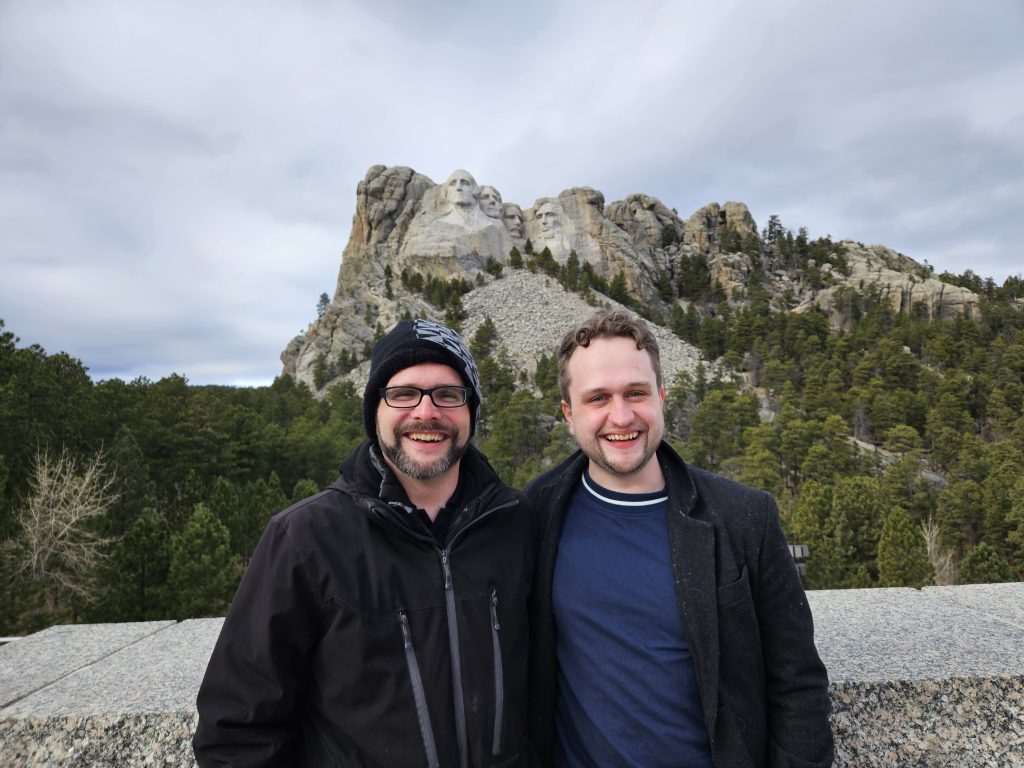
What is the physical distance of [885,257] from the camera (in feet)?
351

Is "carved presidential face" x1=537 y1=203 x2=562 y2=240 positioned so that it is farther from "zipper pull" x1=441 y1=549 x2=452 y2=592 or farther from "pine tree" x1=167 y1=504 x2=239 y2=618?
"zipper pull" x1=441 y1=549 x2=452 y2=592

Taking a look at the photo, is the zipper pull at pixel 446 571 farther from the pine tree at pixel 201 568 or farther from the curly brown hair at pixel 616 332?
the pine tree at pixel 201 568

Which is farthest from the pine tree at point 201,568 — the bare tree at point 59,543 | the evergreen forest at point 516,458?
the bare tree at point 59,543

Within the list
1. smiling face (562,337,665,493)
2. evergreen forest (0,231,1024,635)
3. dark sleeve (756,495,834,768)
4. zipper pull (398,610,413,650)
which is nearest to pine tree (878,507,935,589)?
evergreen forest (0,231,1024,635)

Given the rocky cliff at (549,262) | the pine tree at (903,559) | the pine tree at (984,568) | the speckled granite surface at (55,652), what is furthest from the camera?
the rocky cliff at (549,262)

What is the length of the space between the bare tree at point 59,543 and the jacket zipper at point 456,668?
781 inches

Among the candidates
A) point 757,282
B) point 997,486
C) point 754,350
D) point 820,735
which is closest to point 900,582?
point 997,486

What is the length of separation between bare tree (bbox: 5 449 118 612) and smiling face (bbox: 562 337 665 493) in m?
20.0

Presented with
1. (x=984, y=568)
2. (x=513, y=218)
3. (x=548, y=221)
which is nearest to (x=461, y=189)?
(x=513, y=218)

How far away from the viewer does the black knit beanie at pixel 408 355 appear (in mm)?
2172

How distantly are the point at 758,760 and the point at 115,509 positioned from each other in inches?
1081

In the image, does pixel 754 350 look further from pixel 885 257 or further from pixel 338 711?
pixel 338 711

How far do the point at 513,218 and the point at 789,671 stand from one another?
97753 millimetres

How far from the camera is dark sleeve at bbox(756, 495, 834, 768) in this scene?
1920 millimetres
